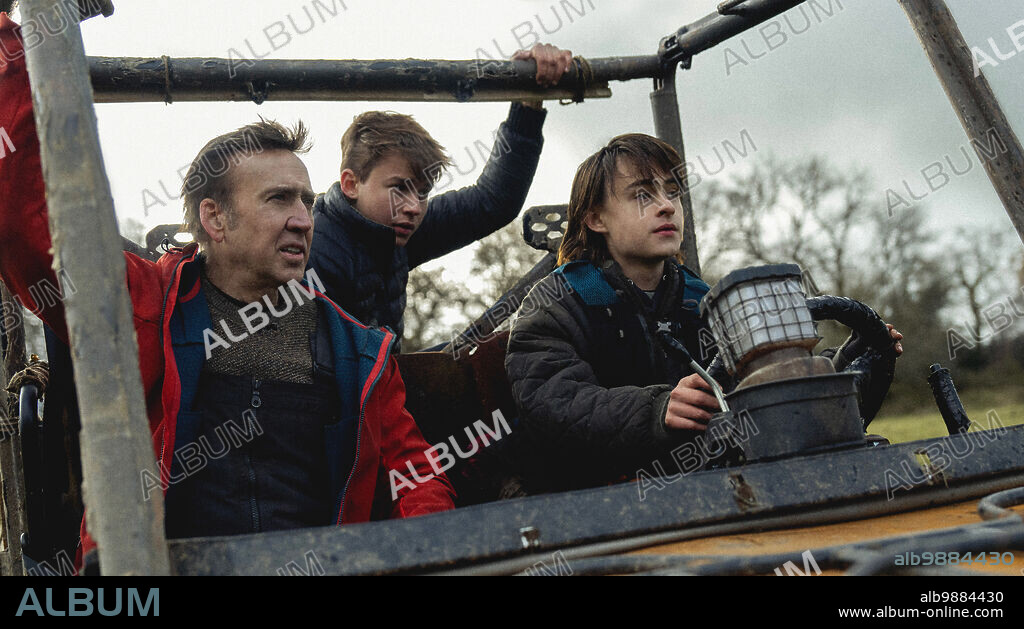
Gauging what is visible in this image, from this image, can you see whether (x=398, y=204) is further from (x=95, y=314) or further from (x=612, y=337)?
(x=95, y=314)

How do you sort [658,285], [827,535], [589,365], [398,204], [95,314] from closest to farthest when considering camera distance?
1. [95,314]
2. [827,535]
3. [589,365]
4. [658,285]
5. [398,204]

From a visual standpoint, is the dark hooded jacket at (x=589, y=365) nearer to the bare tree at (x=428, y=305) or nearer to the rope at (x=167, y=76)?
the rope at (x=167, y=76)

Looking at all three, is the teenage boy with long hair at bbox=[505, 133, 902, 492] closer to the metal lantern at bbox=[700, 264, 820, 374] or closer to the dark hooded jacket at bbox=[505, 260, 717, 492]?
the dark hooded jacket at bbox=[505, 260, 717, 492]

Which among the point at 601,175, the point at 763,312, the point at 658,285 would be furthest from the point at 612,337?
the point at 763,312

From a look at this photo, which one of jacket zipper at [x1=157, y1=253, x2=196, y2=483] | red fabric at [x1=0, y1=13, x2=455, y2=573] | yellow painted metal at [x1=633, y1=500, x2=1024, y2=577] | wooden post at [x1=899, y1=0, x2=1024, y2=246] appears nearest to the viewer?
yellow painted metal at [x1=633, y1=500, x2=1024, y2=577]

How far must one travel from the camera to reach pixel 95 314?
0.87 m

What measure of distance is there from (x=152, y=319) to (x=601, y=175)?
122 centimetres

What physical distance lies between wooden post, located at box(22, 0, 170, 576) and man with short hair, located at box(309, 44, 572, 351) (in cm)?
160

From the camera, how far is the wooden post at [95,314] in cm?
84

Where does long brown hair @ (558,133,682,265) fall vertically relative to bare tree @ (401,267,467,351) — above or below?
below

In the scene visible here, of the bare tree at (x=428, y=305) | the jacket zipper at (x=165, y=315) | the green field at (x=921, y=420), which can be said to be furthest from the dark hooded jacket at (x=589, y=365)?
the green field at (x=921, y=420)

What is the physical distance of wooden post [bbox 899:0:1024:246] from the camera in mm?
2117

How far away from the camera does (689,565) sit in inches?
39.0

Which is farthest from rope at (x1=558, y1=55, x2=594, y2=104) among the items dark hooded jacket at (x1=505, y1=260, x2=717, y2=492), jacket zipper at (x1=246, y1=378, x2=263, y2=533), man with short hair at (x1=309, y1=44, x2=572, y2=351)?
jacket zipper at (x1=246, y1=378, x2=263, y2=533)
